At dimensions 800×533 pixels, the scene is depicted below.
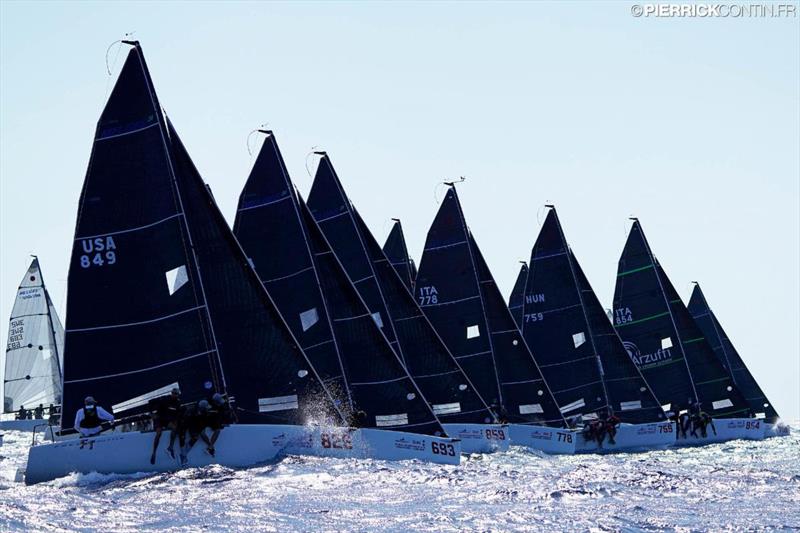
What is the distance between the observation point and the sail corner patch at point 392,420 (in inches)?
1190

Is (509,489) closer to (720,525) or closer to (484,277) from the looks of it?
(720,525)

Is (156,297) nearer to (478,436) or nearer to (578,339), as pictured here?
(478,436)

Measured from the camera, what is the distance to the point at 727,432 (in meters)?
48.5

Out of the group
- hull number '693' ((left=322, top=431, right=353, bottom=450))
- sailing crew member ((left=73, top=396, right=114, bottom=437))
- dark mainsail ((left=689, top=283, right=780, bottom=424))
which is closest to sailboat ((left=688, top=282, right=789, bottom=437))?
dark mainsail ((left=689, top=283, right=780, bottom=424))

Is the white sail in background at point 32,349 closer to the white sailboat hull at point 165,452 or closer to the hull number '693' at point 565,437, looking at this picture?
the hull number '693' at point 565,437

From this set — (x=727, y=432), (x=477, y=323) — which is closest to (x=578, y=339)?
(x=477, y=323)

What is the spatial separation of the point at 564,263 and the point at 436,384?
12602mm

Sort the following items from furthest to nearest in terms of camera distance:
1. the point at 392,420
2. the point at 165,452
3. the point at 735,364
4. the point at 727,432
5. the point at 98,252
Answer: the point at 735,364, the point at 727,432, the point at 392,420, the point at 98,252, the point at 165,452

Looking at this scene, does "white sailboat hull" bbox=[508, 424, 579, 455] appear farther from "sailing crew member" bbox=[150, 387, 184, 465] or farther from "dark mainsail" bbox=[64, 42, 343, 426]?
"sailing crew member" bbox=[150, 387, 184, 465]

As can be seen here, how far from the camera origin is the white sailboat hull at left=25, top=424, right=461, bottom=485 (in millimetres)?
22438

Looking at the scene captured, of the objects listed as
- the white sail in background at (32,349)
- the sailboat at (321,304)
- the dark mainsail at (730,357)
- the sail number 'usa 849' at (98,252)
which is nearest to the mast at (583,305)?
the dark mainsail at (730,357)

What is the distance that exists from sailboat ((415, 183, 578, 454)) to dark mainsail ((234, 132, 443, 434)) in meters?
11.2

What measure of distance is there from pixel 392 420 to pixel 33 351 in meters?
39.1

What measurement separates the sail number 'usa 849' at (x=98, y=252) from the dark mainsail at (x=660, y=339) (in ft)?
102
